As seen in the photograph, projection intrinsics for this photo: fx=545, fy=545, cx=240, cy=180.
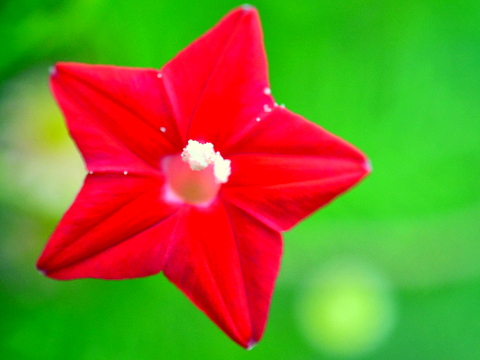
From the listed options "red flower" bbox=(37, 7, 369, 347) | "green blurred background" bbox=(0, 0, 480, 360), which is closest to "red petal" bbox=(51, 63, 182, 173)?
"red flower" bbox=(37, 7, 369, 347)

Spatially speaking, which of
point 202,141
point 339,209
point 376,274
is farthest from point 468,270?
point 202,141

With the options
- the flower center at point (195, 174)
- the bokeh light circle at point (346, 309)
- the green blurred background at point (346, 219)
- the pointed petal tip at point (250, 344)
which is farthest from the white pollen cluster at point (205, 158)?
the bokeh light circle at point (346, 309)

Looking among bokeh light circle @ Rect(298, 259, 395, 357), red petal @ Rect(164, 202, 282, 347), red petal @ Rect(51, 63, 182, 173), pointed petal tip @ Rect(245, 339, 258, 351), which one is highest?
red petal @ Rect(51, 63, 182, 173)

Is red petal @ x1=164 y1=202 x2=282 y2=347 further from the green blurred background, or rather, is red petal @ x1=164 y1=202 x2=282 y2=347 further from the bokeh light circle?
the bokeh light circle

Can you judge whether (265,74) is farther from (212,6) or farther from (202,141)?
(212,6)

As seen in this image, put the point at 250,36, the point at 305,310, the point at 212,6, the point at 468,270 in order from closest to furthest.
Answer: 1. the point at 250,36
2. the point at 212,6
3. the point at 305,310
4. the point at 468,270

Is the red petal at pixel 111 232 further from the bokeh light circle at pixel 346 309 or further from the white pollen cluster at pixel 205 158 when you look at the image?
the bokeh light circle at pixel 346 309

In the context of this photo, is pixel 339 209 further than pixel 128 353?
Yes
